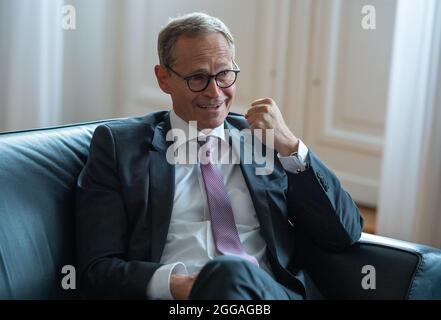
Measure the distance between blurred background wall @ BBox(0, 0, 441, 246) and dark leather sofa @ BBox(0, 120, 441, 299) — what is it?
1.10 m

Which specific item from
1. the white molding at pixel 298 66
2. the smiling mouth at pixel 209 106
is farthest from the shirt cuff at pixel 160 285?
the white molding at pixel 298 66

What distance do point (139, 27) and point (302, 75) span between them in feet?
2.76

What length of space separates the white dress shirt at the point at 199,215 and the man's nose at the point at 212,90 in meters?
0.11

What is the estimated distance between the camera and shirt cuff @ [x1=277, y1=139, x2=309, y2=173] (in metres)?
1.89

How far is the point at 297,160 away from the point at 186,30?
0.39 meters

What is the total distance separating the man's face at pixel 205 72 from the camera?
1.89 m

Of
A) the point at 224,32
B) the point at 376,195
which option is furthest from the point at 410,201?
the point at 224,32

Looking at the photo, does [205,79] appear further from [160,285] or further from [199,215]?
[160,285]

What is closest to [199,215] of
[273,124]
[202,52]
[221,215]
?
[221,215]
